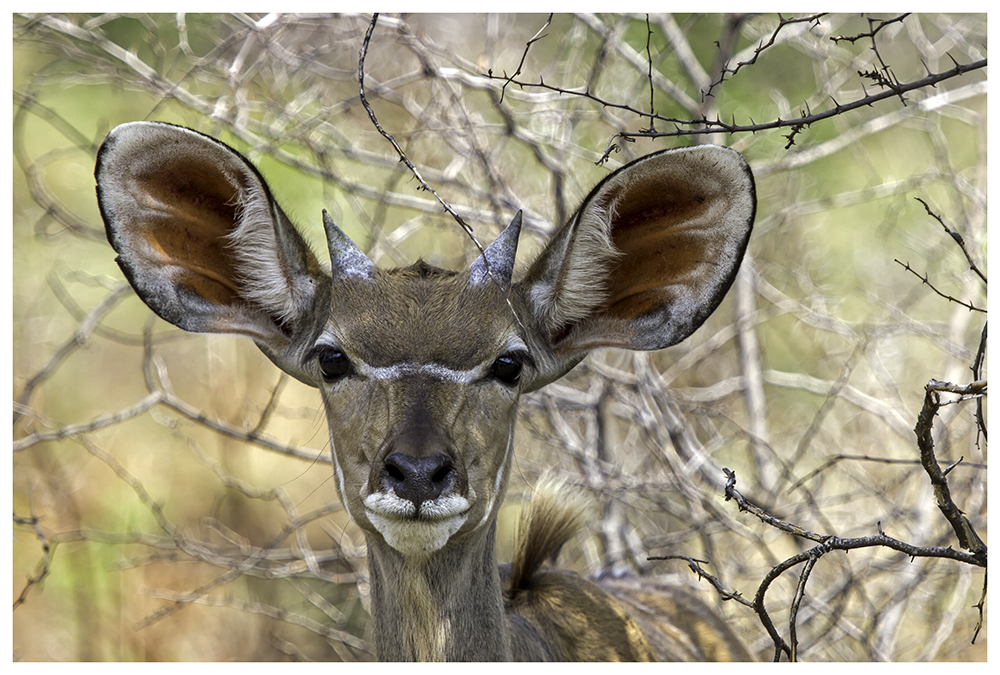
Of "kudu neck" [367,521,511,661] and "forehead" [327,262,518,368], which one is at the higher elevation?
"forehead" [327,262,518,368]

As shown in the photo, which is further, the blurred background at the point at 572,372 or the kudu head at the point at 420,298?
the blurred background at the point at 572,372

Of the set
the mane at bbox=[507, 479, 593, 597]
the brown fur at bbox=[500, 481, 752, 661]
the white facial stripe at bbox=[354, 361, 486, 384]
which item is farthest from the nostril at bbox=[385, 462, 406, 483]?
the mane at bbox=[507, 479, 593, 597]

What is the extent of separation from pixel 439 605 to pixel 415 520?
0.56 metres

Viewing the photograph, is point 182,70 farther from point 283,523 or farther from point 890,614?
point 890,614

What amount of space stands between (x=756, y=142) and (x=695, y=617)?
345 centimetres

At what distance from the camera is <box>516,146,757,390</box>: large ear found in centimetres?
329

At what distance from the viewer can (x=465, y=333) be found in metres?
3.28

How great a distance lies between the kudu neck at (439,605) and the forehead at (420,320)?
67cm

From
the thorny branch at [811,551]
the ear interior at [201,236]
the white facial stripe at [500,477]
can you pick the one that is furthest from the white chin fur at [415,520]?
the ear interior at [201,236]

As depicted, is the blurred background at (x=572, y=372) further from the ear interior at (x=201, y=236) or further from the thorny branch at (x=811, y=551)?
the thorny branch at (x=811, y=551)

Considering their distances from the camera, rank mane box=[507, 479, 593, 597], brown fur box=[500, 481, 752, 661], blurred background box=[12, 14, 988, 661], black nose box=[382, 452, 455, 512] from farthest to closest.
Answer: blurred background box=[12, 14, 988, 661] < mane box=[507, 479, 593, 597] < brown fur box=[500, 481, 752, 661] < black nose box=[382, 452, 455, 512]

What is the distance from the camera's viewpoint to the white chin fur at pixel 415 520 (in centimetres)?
291

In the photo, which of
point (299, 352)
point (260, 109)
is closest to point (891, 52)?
point (260, 109)

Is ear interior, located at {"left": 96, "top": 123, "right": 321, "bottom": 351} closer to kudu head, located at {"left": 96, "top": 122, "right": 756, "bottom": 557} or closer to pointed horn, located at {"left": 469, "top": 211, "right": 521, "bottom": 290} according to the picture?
kudu head, located at {"left": 96, "top": 122, "right": 756, "bottom": 557}
